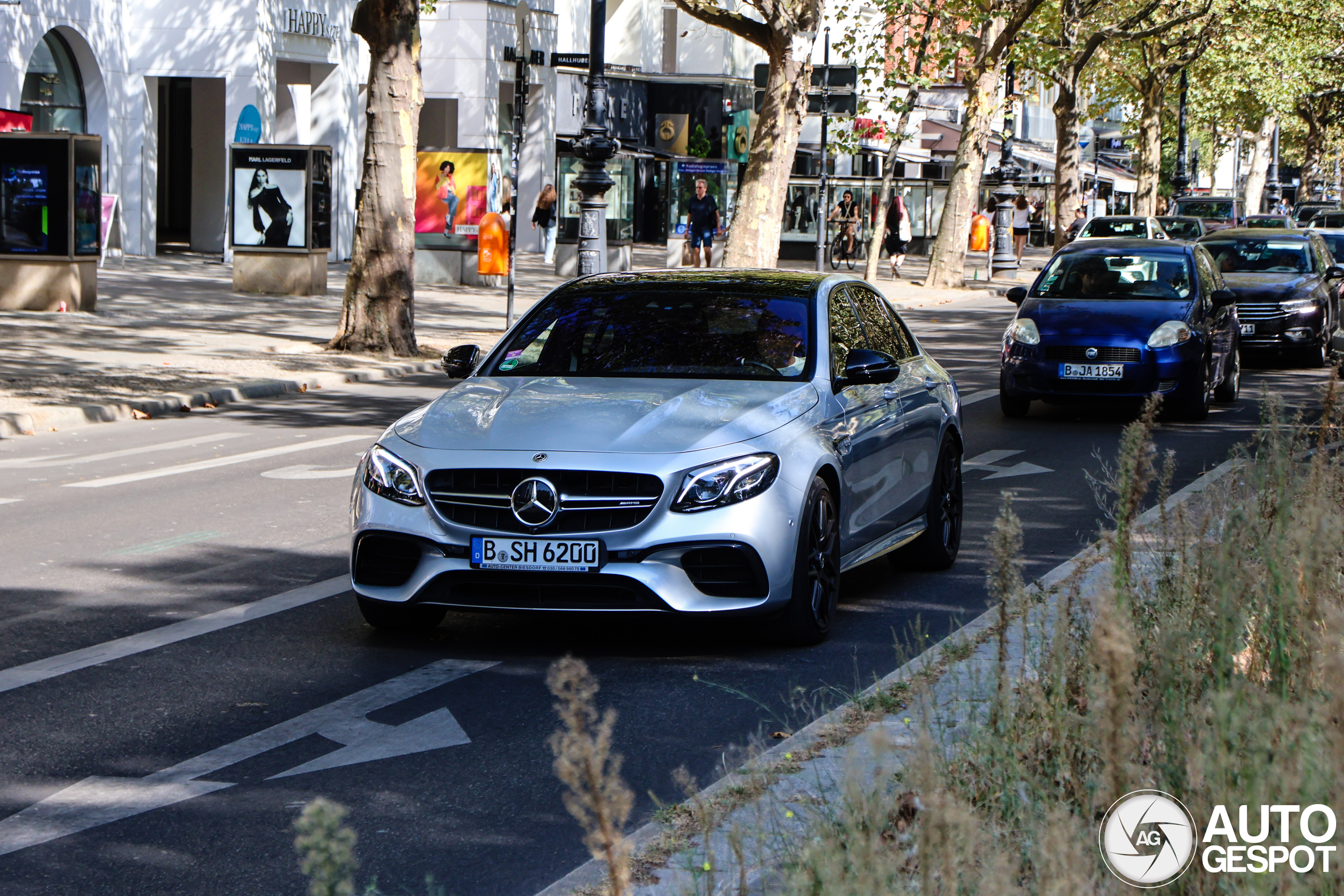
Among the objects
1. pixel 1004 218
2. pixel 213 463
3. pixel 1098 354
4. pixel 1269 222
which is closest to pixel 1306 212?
pixel 1004 218

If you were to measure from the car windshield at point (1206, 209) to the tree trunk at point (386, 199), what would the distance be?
109 feet

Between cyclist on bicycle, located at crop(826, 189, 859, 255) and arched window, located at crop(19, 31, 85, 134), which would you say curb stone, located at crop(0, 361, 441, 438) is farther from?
cyclist on bicycle, located at crop(826, 189, 859, 255)

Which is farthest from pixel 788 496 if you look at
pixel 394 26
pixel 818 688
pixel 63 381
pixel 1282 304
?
pixel 1282 304

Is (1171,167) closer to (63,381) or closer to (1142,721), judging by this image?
(63,381)

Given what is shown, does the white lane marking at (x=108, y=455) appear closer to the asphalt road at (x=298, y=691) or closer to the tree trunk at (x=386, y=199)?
the asphalt road at (x=298, y=691)

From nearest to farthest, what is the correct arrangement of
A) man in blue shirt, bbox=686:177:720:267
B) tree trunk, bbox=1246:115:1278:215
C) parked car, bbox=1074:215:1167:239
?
parked car, bbox=1074:215:1167:239
man in blue shirt, bbox=686:177:720:267
tree trunk, bbox=1246:115:1278:215

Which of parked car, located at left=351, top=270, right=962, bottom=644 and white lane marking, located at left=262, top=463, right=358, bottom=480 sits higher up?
parked car, located at left=351, top=270, right=962, bottom=644

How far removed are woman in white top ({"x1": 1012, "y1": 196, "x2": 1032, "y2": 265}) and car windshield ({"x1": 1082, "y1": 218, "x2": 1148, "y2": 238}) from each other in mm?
7548

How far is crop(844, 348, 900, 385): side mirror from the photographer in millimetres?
7734

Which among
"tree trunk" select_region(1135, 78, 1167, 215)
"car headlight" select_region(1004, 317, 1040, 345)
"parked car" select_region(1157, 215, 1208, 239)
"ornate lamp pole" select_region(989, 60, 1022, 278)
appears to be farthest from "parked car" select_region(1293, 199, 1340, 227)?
Result: "car headlight" select_region(1004, 317, 1040, 345)

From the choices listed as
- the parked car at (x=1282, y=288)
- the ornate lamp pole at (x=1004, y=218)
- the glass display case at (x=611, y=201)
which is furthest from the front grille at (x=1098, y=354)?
the ornate lamp pole at (x=1004, y=218)

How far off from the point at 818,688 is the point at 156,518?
17.2ft

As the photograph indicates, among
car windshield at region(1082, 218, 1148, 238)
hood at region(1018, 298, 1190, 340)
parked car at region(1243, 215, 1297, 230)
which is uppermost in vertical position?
parked car at region(1243, 215, 1297, 230)

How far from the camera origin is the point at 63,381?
16625mm
